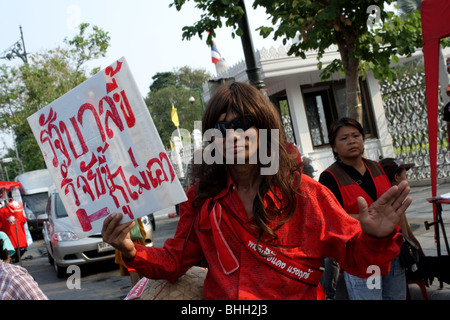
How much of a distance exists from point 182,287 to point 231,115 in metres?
0.80

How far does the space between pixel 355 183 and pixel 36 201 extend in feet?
69.5

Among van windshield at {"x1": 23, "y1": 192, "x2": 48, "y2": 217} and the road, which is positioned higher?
van windshield at {"x1": 23, "y1": 192, "x2": 48, "y2": 217}

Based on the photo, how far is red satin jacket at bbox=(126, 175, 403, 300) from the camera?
1.69 meters

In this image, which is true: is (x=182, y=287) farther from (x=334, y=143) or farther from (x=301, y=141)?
(x=301, y=141)

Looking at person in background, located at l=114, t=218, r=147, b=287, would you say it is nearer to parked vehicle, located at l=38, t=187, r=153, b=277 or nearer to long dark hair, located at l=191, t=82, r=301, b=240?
parked vehicle, located at l=38, t=187, r=153, b=277

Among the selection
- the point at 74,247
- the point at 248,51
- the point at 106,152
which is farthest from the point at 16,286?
the point at 74,247

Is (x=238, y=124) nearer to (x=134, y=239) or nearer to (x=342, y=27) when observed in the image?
(x=134, y=239)

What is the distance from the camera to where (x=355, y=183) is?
135 inches

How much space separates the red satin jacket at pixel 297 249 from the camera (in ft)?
5.55

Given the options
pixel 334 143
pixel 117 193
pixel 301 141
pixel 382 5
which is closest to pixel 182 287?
pixel 117 193

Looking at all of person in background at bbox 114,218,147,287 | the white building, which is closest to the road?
person in background at bbox 114,218,147,287

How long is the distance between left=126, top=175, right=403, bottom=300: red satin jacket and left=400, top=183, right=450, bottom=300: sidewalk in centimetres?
284

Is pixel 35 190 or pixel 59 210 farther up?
pixel 35 190

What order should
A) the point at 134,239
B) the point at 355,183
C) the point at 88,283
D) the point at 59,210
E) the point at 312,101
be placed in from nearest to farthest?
the point at 355,183 < the point at 134,239 < the point at 88,283 < the point at 59,210 < the point at 312,101
